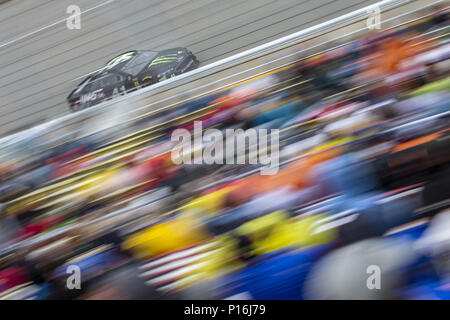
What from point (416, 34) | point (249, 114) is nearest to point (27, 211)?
point (249, 114)

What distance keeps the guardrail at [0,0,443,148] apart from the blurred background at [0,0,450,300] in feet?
0.04

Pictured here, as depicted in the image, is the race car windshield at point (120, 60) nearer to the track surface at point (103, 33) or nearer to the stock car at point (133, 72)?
the stock car at point (133, 72)

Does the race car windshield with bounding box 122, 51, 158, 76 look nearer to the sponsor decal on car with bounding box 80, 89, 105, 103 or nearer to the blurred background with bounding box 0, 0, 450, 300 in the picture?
the sponsor decal on car with bounding box 80, 89, 105, 103

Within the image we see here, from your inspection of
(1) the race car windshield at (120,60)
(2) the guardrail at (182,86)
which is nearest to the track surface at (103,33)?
(1) the race car windshield at (120,60)

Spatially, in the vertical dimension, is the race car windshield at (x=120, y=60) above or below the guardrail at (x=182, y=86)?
above

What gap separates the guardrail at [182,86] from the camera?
3.08 meters

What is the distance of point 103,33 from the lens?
16.4 feet

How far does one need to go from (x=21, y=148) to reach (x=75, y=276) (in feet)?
5.23

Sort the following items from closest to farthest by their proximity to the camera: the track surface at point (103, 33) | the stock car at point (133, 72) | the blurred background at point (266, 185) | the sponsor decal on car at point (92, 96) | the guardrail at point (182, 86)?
the blurred background at point (266, 185)
the guardrail at point (182, 86)
the stock car at point (133, 72)
the sponsor decal on car at point (92, 96)
the track surface at point (103, 33)

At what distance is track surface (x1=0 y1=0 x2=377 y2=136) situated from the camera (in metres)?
4.79

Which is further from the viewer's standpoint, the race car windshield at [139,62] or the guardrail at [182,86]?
the race car windshield at [139,62]

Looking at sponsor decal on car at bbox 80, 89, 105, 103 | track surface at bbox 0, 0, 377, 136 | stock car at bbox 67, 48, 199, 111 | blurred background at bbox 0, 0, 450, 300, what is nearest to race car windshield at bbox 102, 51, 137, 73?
stock car at bbox 67, 48, 199, 111

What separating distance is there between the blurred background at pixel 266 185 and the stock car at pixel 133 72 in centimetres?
94
